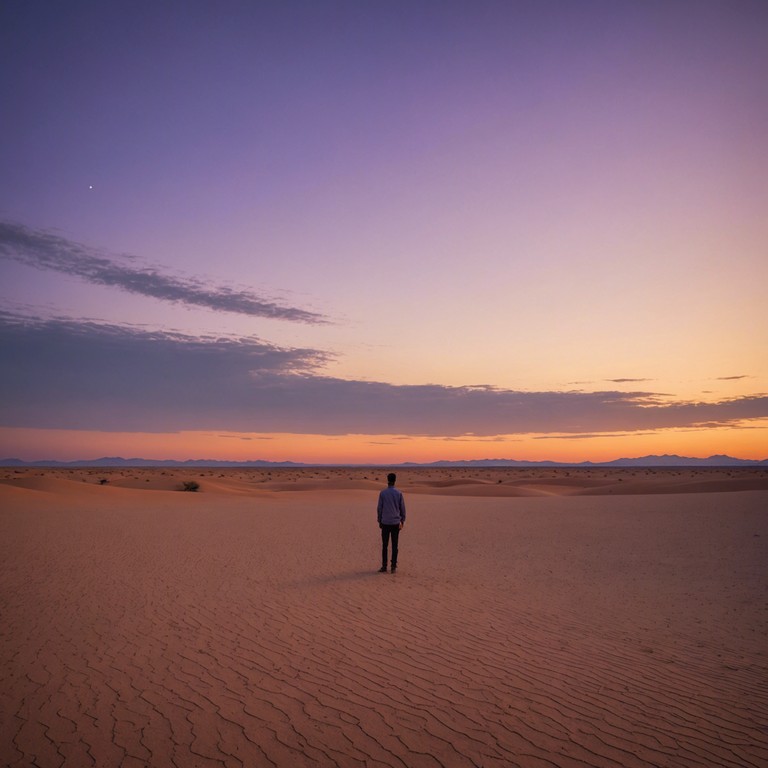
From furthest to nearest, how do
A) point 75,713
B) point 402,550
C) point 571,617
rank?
point 402,550 → point 571,617 → point 75,713

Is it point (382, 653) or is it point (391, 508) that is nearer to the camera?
point (382, 653)

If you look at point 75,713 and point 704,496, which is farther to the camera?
point 704,496

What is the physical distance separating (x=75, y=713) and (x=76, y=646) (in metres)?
2.36

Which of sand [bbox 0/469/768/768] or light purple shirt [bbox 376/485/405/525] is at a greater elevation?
light purple shirt [bbox 376/485/405/525]

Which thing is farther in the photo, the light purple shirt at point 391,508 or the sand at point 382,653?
the light purple shirt at point 391,508

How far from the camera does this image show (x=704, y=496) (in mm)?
28797

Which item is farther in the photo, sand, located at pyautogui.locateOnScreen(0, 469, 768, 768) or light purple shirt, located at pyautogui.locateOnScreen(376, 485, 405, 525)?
light purple shirt, located at pyautogui.locateOnScreen(376, 485, 405, 525)

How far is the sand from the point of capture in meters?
5.11

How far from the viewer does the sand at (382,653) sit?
16.8 feet

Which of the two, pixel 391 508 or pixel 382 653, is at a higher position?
pixel 391 508

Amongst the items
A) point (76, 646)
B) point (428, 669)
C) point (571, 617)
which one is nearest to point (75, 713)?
point (76, 646)

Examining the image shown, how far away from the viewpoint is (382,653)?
7.42 meters

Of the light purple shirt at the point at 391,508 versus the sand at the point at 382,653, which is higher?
the light purple shirt at the point at 391,508

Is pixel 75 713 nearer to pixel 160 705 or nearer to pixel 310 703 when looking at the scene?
pixel 160 705
